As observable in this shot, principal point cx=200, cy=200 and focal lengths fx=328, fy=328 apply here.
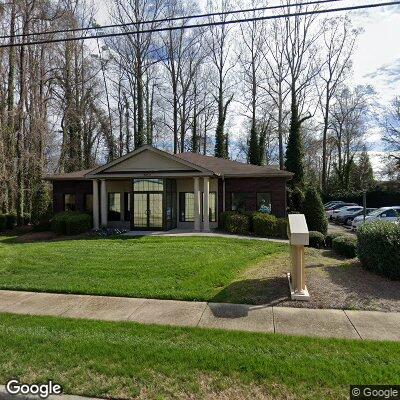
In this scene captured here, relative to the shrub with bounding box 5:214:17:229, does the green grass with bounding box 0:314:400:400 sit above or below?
below

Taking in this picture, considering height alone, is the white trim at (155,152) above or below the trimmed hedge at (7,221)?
above

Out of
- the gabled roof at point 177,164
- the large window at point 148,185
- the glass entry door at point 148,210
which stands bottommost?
the glass entry door at point 148,210

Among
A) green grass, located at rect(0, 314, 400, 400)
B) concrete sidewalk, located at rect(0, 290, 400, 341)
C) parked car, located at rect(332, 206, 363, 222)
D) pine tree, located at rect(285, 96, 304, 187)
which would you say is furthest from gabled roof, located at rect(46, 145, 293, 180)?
green grass, located at rect(0, 314, 400, 400)

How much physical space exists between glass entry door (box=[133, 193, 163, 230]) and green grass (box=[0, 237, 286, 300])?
540 cm

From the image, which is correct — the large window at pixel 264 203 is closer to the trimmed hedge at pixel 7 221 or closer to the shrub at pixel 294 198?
the shrub at pixel 294 198

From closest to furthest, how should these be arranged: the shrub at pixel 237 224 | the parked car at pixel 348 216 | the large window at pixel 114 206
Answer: the shrub at pixel 237 224 → the large window at pixel 114 206 → the parked car at pixel 348 216

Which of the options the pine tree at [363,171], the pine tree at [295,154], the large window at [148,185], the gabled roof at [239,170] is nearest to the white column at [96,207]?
the large window at [148,185]

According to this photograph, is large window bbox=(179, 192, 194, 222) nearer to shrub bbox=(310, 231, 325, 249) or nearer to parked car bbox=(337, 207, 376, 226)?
shrub bbox=(310, 231, 325, 249)

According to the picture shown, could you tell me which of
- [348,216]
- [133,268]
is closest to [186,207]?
[133,268]

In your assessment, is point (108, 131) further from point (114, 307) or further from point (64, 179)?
point (114, 307)

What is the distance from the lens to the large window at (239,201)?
20219mm

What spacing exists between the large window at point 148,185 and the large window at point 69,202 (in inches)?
245

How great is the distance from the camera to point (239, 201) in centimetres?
2031

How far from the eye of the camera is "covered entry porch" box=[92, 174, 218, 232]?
18828mm
